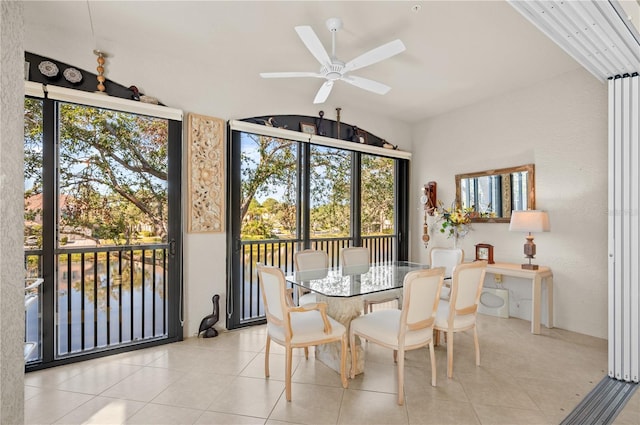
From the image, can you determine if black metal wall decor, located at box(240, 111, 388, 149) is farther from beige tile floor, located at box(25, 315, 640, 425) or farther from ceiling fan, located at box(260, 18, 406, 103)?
beige tile floor, located at box(25, 315, 640, 425)

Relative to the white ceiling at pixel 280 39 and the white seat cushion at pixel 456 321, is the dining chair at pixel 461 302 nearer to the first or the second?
the white seat cushion at pixel 456 321

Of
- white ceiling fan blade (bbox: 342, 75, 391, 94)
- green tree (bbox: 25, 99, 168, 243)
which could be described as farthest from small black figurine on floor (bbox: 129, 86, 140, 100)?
white ceiling fan blade (bbox: 342, 75, 391, 94)

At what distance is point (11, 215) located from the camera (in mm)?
730

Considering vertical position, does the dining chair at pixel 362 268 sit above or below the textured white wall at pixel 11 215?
below

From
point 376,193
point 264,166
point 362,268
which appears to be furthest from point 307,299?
point 376,193

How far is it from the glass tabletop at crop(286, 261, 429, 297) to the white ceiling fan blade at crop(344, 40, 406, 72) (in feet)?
5.72

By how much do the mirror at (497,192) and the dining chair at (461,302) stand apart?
A: 1936 mm

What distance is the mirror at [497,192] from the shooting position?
3.94 m

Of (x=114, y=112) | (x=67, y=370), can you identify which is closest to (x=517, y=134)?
(x=114, y=112)

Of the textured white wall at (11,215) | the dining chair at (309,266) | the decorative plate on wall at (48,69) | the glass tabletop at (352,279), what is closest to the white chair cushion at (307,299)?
the dining chair at (309,266)

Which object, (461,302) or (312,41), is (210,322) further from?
(312,41)

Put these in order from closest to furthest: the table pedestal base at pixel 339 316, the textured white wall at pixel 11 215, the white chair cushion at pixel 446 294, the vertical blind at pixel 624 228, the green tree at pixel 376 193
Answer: the textured white wall at pixel 11 215 → the vertical blind at pixel 624 228 → the table pedestal base at pixel 339 316 → the white chair cushion at pixel 446 294 → the green tree at pixel 376 193

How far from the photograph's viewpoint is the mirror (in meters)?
3.94

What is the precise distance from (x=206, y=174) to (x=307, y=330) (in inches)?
80.0
